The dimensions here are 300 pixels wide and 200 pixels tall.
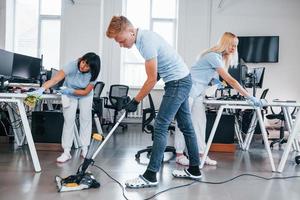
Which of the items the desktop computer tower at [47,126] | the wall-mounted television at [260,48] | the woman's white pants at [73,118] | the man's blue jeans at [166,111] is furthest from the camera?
the wall-mounted television at [260,48]

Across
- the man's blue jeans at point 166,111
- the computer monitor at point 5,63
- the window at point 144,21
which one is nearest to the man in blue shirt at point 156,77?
the man's blue jeans at point 166,111

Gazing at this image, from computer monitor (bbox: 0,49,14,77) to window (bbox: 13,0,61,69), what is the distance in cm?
379

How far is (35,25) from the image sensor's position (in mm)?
6926

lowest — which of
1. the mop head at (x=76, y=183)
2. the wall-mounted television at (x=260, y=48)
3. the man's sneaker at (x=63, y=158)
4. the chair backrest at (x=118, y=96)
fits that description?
the man's sneaker at (x=63, y=158)

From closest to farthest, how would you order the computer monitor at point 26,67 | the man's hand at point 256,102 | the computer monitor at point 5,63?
the man's hand at point 256,102, the computer monitor at point 5,63, the computer monitor at point 26,67

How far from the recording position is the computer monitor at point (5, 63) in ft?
10.1

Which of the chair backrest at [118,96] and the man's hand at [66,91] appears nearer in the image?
the man's hand at [66,91]

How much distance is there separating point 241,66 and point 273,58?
11.5ft

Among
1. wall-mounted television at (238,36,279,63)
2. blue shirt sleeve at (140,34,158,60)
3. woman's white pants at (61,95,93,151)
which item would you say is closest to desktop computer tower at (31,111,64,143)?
woman's white pants at (61,95,93,151)

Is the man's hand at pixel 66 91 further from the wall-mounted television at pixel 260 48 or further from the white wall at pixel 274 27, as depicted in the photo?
the wall-mounted television at pixel 260 48

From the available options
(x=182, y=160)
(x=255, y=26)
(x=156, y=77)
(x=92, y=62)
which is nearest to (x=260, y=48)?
(x=255, y=26)

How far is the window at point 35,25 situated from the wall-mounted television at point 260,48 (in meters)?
4.54

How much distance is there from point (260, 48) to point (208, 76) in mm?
4487

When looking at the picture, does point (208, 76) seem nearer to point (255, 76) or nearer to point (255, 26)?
point (255, 76)
